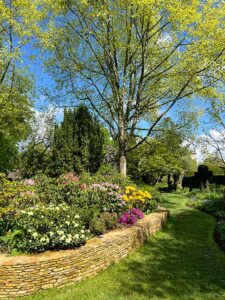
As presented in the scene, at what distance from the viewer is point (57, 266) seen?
18.3ft

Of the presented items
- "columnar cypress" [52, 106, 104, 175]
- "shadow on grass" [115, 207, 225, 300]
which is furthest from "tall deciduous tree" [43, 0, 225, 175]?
"shadow on grass" [115, 207, 225, 300]

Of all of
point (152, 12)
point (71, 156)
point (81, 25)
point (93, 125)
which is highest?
point (81, 25)

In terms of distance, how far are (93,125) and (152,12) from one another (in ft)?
18.4

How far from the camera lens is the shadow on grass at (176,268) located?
221 inches

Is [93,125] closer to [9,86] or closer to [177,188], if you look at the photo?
[9,86]

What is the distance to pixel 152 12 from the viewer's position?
12406 millimetres

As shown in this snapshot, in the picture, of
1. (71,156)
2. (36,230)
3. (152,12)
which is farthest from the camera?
(71,156)

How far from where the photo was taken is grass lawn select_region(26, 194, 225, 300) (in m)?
5.38

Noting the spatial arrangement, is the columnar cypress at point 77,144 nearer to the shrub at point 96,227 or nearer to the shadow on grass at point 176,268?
the shadow on grass at point 176,268

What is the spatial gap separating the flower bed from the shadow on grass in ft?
3.69

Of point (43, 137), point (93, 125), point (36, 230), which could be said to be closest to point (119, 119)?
point (93, 125)

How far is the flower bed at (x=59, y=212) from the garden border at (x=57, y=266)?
0.29 m

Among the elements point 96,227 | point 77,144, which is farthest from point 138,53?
point 96,227

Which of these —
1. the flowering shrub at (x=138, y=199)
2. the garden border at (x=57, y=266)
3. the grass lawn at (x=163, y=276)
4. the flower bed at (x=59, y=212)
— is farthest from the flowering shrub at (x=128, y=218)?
the garden border at (x=57, y=266)
